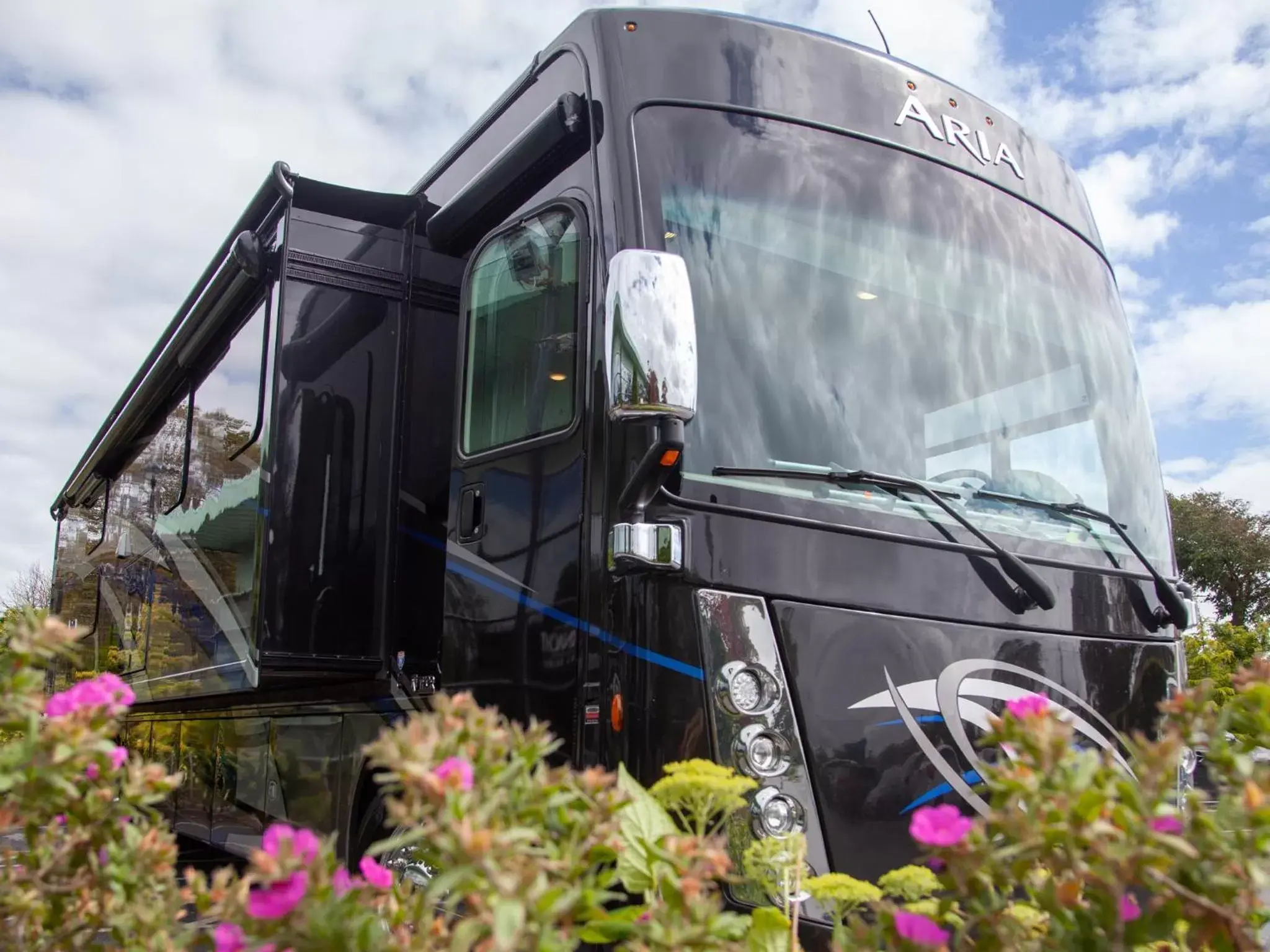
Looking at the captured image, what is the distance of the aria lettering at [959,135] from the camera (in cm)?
363

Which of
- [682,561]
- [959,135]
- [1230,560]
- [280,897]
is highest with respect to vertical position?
[1230,560]

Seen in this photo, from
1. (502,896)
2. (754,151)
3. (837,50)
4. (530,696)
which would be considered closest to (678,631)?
(530,696)

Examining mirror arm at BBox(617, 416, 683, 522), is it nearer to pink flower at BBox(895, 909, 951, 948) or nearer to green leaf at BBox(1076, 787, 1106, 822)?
pink flower at BBox(895, 909, 951, 948)

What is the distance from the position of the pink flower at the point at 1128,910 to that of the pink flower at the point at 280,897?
86 cm

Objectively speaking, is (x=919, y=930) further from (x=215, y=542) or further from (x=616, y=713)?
(x=215, y=542)

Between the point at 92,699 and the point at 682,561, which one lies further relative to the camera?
the point at 682,561

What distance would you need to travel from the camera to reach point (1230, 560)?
34062mm

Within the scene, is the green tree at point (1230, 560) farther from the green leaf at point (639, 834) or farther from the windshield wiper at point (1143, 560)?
the green leaf at point (639, 834)

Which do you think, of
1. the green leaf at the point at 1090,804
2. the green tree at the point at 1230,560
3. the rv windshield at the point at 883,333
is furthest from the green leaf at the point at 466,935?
the green tree at the point at 1230,560

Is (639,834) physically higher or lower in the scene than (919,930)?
higher

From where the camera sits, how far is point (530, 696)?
3.16m

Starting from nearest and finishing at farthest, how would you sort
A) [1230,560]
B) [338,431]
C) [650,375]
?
[650,375] → [338,431] → [1230,560]

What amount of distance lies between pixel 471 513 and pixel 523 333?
594 millimetres

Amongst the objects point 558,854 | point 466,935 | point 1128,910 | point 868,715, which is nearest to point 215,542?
point 868,715
